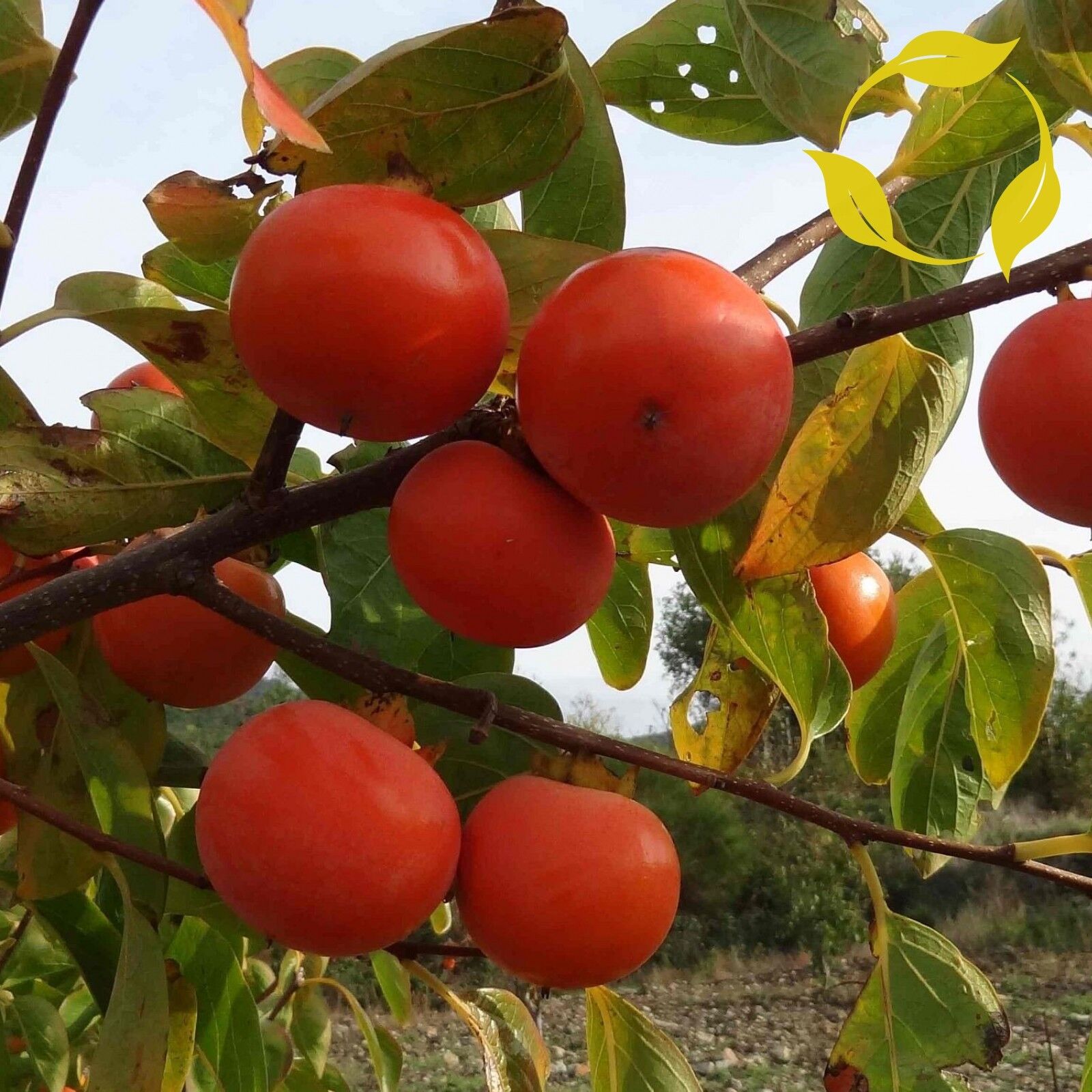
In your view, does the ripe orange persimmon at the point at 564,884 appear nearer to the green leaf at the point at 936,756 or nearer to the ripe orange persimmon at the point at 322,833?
the ripe orange persimmon at the point at 322,833

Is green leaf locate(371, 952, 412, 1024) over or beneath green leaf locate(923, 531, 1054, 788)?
beneath

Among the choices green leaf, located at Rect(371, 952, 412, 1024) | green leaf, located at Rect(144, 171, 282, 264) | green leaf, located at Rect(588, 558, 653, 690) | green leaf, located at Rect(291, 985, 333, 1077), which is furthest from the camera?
green leaf, located at Rect(291, 985, 333, 1077)

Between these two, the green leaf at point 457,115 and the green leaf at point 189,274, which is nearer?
the green leaf at point 457,115

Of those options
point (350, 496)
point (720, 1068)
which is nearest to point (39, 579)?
point (350, 496)

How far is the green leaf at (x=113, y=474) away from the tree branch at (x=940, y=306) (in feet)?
1.50

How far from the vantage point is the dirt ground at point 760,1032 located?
7504 millimetres

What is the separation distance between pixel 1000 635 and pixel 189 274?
867 mm

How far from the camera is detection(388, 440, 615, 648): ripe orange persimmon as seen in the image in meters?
0.68

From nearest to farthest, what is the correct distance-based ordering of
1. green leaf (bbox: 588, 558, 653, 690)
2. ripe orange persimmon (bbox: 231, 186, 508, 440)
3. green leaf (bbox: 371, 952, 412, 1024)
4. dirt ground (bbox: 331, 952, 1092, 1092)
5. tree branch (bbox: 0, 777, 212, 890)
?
1. ripe orange persimmon (bbox: 231, 186, 508, 440)
2. tree branch (bbox: 0, 777, 212, 890)
3. green leaf (bbox: 588, 558, 653, 690)
4. green leaf (bbox: 371, 952, 412, 1024)
5. dirt ground (bbox: 331, 952, 1092, 1092)

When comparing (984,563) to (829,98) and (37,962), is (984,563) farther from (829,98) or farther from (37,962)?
(37,962)

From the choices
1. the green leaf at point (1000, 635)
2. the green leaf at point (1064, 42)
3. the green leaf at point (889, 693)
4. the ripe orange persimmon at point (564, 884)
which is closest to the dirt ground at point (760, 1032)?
the green leaf at point (889, 693)

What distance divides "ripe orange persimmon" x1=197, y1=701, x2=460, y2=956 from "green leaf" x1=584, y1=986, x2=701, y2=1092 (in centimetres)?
46

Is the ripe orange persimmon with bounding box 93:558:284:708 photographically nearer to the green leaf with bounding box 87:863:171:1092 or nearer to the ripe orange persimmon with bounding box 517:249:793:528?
the green leaf with bounding box 87:863:171:1092

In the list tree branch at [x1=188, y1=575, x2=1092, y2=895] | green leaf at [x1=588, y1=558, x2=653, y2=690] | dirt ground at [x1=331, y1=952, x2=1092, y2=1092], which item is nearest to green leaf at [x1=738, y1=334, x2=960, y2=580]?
tree branch at [x1=188, y1=575, x2=1092, y2=895]
